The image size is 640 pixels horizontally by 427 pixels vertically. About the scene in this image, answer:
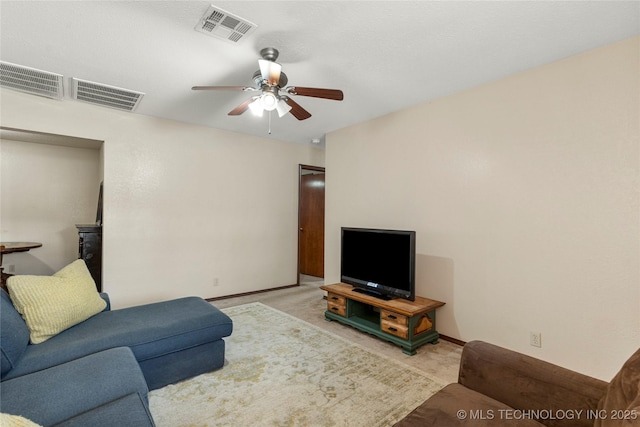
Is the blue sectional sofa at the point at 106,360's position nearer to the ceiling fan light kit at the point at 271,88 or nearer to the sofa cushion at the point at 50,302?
the sofa cushion at the point at 50,302

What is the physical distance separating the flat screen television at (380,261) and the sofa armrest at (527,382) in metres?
1.40

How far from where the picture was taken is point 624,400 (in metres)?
0.91

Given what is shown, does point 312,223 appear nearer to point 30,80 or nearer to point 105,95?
point 105,95

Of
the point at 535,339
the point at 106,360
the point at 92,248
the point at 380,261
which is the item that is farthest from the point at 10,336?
the point at 535,339

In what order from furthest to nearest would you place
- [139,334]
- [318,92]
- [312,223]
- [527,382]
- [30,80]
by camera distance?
1. [312,223]
2. [30,80]
3. [318,92]
4. [139,334]
5. [527,382]

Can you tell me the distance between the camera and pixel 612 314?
2.11 meters

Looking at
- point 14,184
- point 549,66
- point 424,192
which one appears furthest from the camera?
point 14,184

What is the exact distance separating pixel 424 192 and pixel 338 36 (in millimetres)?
1872

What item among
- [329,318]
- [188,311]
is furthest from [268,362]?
[329,318]

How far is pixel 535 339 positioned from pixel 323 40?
2.93 m

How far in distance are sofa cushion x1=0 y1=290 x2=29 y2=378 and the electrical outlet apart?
11.6ft

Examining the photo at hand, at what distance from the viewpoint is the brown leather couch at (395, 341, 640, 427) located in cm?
109

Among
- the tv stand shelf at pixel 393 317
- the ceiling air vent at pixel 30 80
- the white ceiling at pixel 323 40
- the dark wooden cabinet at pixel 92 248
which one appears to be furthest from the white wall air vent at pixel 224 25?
the dark wooden cabinet at pixel 92 248

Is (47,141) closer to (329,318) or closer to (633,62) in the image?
(329,318)
